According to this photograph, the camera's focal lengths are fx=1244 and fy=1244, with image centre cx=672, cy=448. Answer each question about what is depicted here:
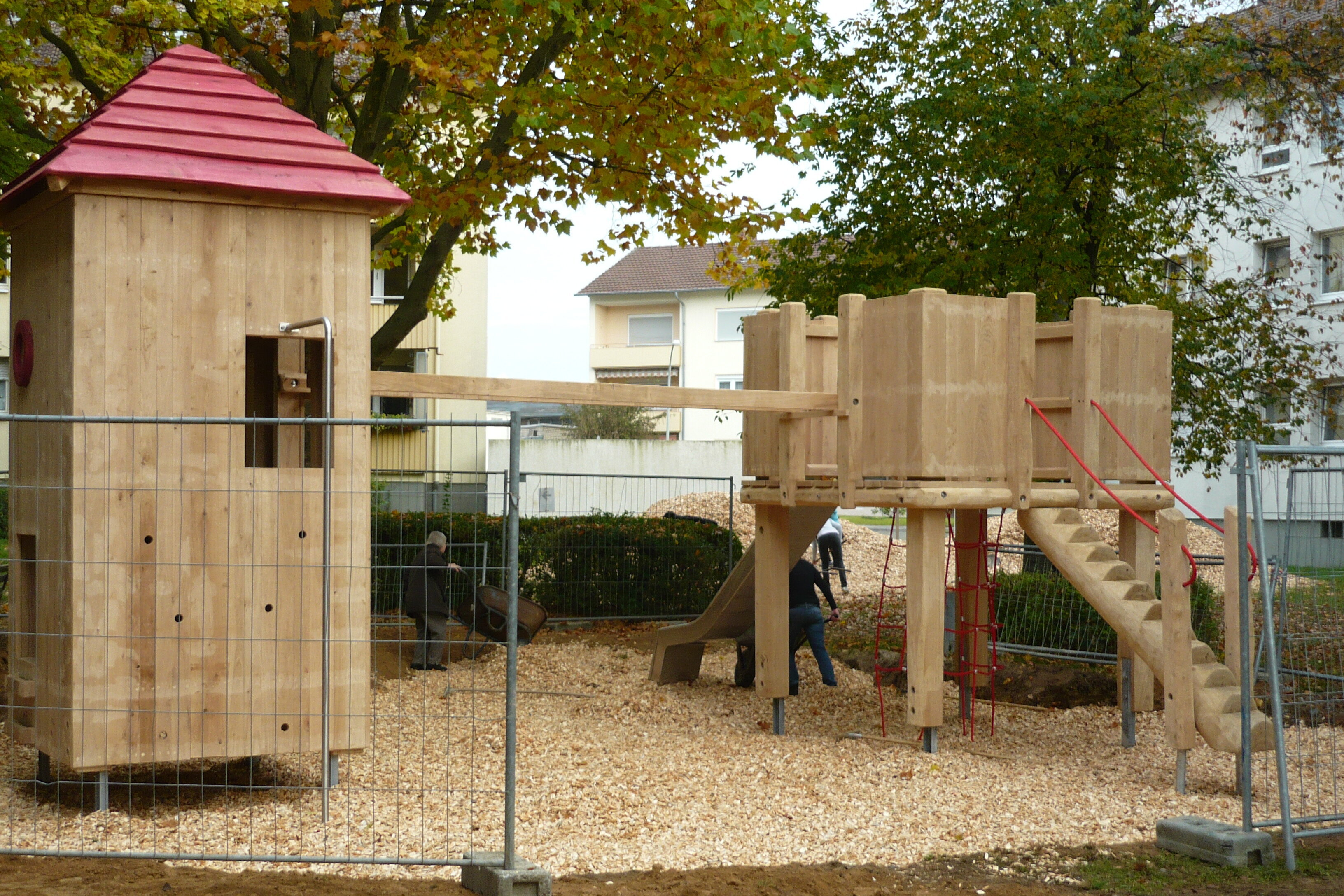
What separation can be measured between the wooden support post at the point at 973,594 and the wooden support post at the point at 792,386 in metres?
1.70

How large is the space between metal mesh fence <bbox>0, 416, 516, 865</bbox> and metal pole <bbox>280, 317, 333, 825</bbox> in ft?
0.09

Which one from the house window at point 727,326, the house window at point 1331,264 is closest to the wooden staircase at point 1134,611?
the house window at point 1331,264

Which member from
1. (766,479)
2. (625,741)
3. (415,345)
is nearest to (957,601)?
(766,479)

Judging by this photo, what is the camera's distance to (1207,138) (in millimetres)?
13328

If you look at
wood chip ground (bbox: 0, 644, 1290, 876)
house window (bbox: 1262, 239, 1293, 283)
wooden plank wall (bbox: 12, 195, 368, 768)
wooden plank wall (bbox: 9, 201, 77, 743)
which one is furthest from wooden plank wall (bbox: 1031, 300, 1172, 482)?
house window (bbox: 1262, 239, 1293, 283)

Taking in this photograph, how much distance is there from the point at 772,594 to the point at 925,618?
1570 mm

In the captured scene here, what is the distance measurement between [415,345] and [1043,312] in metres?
19.1

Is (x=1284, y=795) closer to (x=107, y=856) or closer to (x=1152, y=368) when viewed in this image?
(x=1152, y=368)

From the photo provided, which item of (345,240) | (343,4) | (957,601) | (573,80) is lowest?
(957,601)

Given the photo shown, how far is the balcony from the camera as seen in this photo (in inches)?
1943

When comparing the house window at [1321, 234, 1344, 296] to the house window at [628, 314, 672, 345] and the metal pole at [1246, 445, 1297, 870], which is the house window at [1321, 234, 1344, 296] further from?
the house window at [628, 314, 672, 345]

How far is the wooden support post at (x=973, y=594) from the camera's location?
10195mm

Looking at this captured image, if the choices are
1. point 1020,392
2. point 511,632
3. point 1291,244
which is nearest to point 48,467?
point 511,632

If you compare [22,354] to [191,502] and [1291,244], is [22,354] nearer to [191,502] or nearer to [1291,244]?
[191,502]
